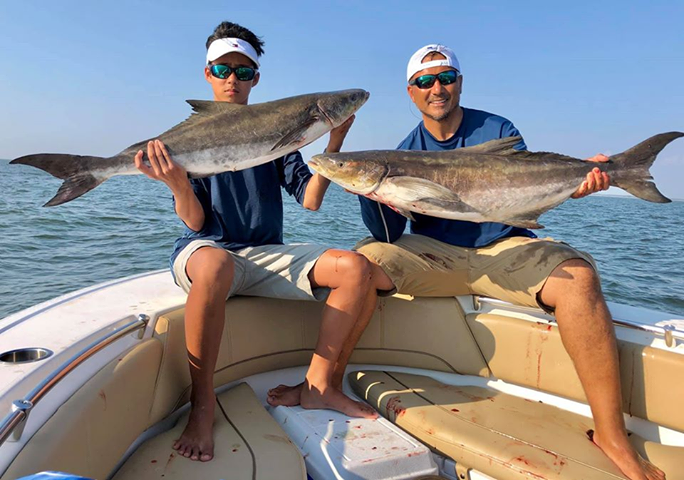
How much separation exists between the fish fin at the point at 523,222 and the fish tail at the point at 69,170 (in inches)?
96.5

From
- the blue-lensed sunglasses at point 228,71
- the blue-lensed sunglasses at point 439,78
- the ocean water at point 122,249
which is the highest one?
the blue-lensed sunglasses at point 439,78

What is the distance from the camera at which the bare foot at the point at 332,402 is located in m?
A: 2.76

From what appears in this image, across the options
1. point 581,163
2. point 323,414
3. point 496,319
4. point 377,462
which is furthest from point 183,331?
point 581,163

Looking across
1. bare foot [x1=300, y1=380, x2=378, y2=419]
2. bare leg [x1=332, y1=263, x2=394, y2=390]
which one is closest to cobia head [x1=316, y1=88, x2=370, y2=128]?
bare leg [x1=332, y1=263, x2=394, y2=390]

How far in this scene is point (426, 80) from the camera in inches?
141

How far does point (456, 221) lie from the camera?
11.8 ft

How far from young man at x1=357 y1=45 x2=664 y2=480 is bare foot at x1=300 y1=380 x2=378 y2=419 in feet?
2.59

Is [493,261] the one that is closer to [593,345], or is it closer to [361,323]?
[593,345]

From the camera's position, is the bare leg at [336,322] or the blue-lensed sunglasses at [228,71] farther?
the blue-lensed sunglasses at [228,71]

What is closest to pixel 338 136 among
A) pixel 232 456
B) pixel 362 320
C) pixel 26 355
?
pixel 362 320

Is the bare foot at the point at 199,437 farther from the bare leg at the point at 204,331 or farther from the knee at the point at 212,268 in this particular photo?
the knee at the point at 212,268

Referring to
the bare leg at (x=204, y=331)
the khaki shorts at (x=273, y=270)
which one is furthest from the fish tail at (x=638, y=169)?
the bare leg at (x=204, y=331)

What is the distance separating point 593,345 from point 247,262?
2.02 metres

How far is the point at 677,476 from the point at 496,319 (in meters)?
1.21
